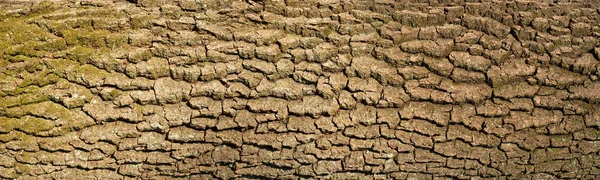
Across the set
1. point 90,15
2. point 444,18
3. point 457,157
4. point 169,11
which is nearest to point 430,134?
point 457,157

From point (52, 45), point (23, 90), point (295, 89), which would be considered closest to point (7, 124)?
point (23, 90)

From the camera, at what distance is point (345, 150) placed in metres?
2.57

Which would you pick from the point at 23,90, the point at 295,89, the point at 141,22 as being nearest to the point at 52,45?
the point at 23,90

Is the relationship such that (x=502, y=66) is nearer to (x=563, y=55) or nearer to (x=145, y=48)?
(x=563, y=55)

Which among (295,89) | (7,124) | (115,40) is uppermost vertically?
(115,40)

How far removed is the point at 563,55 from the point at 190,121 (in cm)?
197

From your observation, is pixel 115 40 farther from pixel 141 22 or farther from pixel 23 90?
pixel 23 90

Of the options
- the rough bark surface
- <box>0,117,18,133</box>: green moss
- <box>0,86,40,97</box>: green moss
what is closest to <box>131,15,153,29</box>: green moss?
the rough bark surface

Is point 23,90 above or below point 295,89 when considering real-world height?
below

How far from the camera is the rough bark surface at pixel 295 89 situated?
8.05 feet

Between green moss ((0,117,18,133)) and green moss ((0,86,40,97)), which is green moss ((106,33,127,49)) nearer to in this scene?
green moss ((0,86,40,97))

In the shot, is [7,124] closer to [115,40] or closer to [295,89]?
[115,40]

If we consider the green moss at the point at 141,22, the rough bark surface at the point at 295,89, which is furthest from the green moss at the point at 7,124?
the green moss at the point at 141,22

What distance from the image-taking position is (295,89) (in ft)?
8.23
